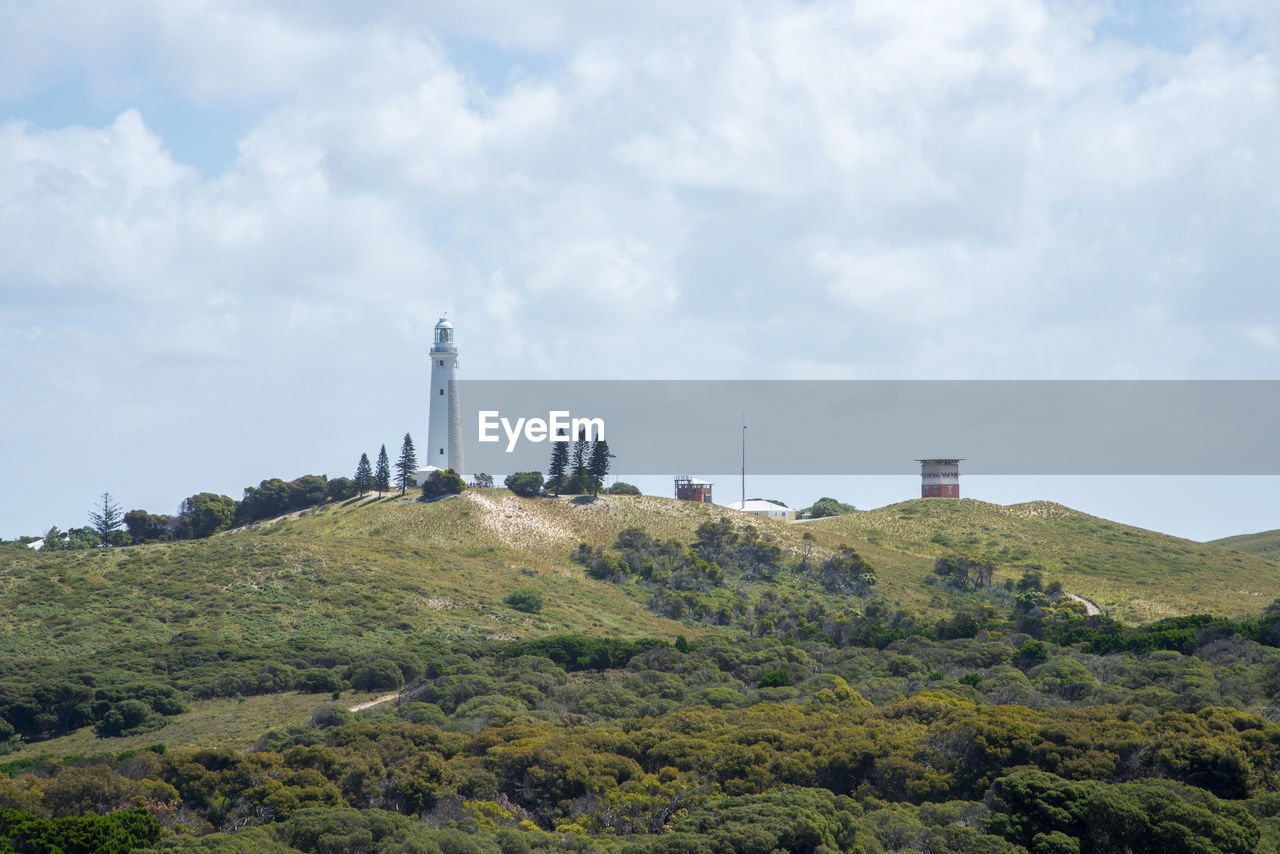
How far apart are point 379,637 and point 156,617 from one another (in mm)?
12859

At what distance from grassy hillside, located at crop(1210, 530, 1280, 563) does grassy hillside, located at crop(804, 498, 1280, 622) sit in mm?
22639

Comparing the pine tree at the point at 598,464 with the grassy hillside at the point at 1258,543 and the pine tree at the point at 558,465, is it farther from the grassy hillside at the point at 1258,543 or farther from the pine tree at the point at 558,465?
the grassy hillside at the point at 1258,543

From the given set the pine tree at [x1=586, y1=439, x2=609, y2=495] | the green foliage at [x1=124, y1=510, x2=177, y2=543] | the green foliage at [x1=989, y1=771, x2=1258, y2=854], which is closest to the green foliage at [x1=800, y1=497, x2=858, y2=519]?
the pine tree at [x1=586, y1=439, x2=609, y2=495]

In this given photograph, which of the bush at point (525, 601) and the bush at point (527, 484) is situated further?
the bush at point (527, 484)

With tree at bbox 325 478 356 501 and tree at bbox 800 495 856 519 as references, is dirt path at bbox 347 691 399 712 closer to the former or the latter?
tree at bbox 325 478 356 501

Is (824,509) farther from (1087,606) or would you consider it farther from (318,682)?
(318,682)

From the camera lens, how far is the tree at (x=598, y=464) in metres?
106

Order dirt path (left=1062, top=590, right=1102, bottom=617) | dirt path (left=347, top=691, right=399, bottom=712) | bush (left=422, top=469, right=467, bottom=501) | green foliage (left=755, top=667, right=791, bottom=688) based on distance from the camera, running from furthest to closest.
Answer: bush (left=422, top=469, right=467, bottom=501)
dirt path (left=1062, top=590, right=1102, bottom=617)
green foliage (left=755, top=667, right=791, bottom=688)
dirt path (left=347, top=691, right=399, bottom=712)

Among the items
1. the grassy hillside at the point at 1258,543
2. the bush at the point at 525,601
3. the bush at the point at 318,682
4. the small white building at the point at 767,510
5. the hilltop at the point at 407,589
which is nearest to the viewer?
the bush at the point at 318,682

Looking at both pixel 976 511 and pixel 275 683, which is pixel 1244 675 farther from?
pixel 976 511

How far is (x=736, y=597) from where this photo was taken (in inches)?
3216

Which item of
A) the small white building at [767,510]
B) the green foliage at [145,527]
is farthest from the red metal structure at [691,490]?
the green foliage at [145,527]

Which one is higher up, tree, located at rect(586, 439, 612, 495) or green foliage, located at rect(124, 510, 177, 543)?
tree, located at rect(586, 439, 612, 495)

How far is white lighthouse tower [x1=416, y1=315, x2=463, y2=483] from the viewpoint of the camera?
343 feet
